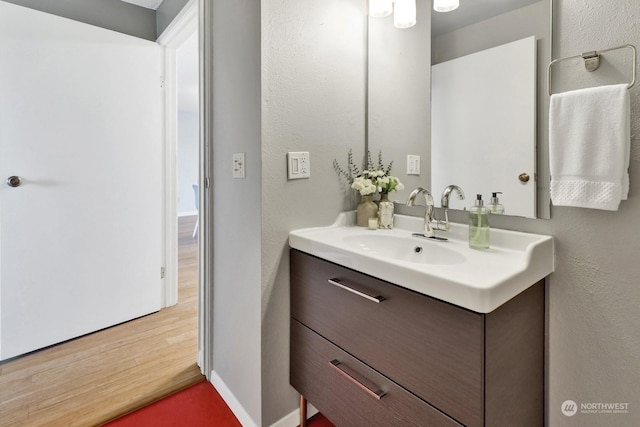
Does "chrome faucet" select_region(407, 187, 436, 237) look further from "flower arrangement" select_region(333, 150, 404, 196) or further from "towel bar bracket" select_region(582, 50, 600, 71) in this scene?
"towel bar bracket" select_region(582, 50, 600, 71)

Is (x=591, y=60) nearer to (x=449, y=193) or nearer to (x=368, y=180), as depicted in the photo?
(x=449, y=193)

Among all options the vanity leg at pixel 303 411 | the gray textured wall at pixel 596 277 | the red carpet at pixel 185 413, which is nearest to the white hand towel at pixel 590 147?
the gray textured wall at pixel 596 277

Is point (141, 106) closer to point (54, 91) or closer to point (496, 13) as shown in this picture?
point (54, 91)

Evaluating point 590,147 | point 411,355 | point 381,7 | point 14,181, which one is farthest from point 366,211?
point 14,181

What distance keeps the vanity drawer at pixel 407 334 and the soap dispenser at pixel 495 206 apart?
1.61 feet

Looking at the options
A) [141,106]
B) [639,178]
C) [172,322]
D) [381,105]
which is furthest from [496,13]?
[172,322]

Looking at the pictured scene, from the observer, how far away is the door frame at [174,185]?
164cm

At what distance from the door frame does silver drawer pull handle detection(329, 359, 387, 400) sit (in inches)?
31.9

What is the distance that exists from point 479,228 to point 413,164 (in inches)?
A: 18.3

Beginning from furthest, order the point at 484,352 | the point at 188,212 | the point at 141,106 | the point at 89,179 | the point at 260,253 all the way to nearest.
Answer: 1. the point at 188,212
2. the point at 141,106
3. the point at 89,179
4. the point at 260,253
5. the point at 484,352

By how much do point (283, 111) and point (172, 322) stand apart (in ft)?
5.73

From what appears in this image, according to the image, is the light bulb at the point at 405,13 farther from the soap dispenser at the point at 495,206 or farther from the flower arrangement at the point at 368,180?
the soap dispenser at the point at 495,206

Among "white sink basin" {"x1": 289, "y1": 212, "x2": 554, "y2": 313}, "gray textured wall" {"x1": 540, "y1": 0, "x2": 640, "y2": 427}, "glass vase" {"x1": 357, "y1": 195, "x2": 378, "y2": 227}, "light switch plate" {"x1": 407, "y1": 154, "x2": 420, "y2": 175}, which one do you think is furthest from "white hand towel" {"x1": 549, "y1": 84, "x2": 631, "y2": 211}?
"glass vase" {"x1": 357, "y1": 195, "x2": 378, "y2": 227}

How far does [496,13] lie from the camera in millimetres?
1105
